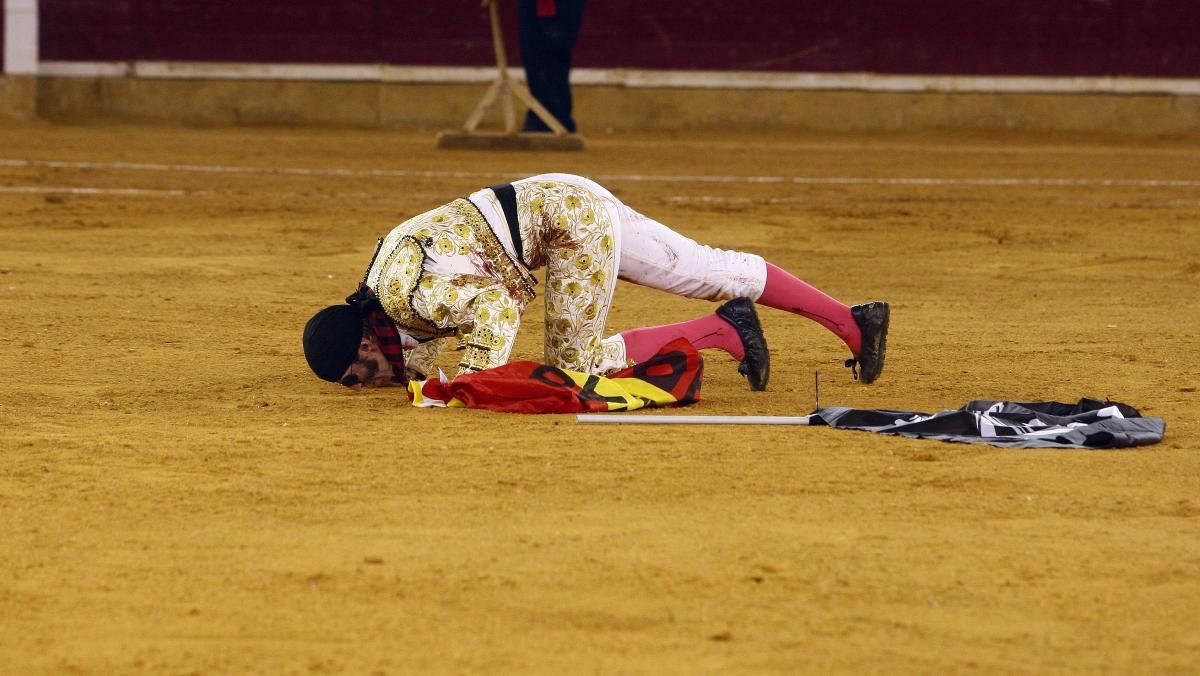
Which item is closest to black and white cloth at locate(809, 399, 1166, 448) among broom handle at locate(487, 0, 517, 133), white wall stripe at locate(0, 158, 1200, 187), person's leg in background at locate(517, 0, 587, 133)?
white wall stripe at locate(0, 158, 1200, 187)

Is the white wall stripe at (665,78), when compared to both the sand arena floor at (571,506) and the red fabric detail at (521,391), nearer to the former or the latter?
the sand arena floor at (571,506)

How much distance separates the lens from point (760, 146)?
16391mm

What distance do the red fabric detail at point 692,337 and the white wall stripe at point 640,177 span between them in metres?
7.25

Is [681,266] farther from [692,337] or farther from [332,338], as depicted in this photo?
[332,338]

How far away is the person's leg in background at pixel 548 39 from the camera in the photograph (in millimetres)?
14703

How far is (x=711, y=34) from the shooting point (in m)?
17.7

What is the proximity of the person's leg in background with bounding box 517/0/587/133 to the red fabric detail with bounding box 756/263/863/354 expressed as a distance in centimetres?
948

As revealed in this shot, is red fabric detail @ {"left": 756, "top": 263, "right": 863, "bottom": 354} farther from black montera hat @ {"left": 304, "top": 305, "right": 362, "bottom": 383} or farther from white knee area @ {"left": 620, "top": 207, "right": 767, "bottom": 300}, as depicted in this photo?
black montera hat @ {"left": 304, "top": 305, "right": 362, "bottom": 383}

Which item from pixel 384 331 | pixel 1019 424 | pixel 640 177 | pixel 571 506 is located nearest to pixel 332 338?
pixel 384 331

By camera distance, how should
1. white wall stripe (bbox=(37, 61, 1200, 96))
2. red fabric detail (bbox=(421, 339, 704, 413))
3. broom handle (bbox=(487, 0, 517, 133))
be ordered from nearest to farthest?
red fabric detail (bbox=(421, 339, 704, 413)) < broom handle (bbox=(487, 0, 517, 133)) < white wall stripe (bbox=(37, 61, 1200, 96))

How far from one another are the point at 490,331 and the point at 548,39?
1015 cm

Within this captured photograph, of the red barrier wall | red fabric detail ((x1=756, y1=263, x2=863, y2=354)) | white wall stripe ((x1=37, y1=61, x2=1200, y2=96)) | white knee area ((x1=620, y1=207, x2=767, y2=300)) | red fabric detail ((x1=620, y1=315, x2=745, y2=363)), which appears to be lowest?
red fabric detail ((x1=620, y1=315, x2=745, y2=363))

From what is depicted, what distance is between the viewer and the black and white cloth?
4.76m

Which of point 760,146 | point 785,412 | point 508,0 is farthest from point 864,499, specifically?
point 508,0
